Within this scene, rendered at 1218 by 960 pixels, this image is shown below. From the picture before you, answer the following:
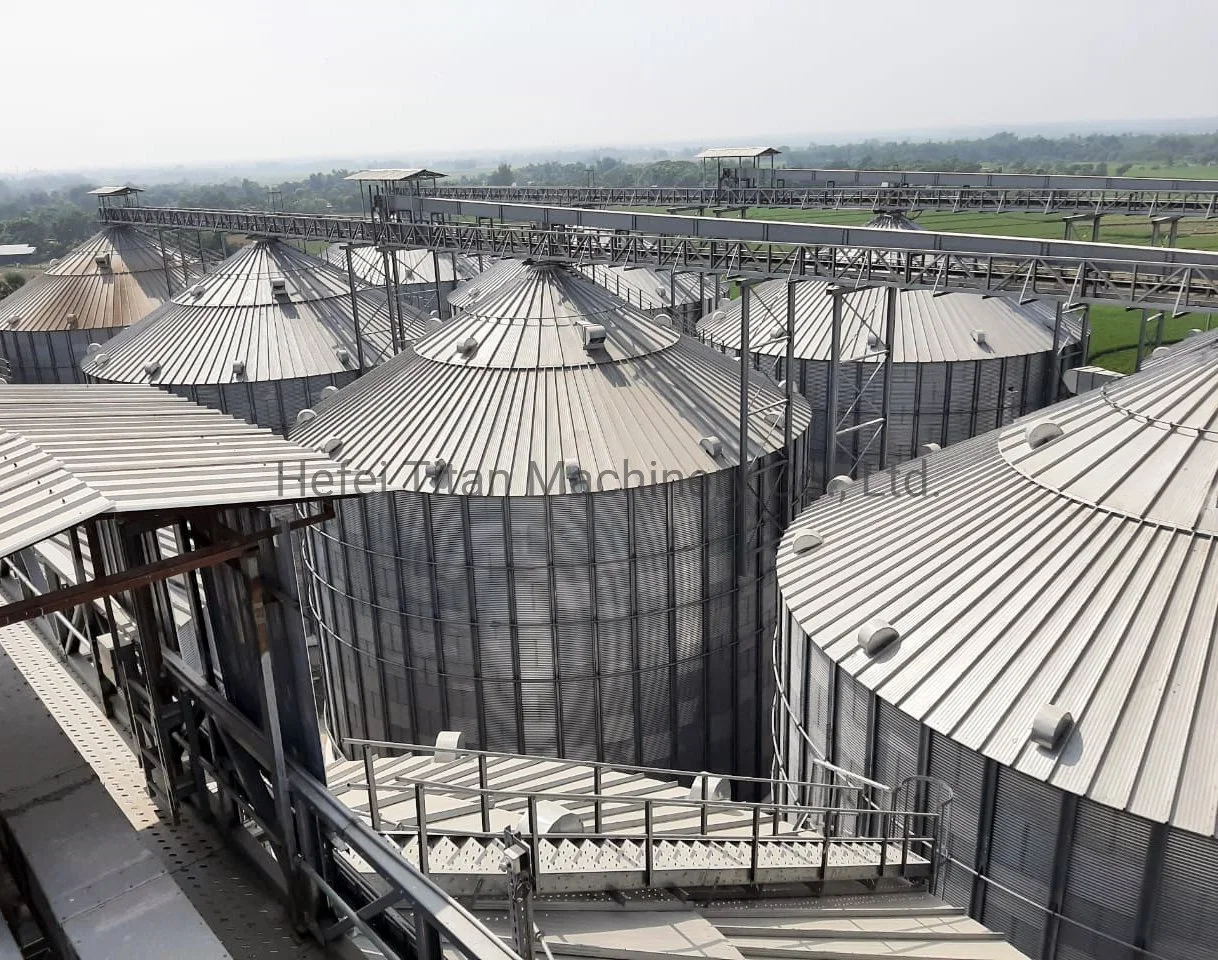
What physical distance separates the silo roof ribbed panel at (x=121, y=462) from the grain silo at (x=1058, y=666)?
9843 mm

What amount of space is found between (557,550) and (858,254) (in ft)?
42.8

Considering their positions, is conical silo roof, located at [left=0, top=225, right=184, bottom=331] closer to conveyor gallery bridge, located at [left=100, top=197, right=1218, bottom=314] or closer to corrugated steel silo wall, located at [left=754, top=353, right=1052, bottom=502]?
conveyor gallery bridge, located at [left=100, top=197, right=1218, bottom=314]

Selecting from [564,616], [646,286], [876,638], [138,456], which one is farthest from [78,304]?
[876,638]

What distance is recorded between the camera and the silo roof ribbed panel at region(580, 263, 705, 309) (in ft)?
164

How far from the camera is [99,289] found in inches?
2128

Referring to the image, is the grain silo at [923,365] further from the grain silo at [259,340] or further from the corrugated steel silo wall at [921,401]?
the grain silo at [259,340]

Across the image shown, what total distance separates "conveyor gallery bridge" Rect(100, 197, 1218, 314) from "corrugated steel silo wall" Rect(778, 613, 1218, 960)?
13.2 meters

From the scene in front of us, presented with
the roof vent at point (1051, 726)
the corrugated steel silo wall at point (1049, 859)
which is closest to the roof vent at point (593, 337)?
the corrugated steel silo wall at point (1049, 859)

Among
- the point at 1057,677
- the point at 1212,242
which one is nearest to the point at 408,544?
the point at 1057,677

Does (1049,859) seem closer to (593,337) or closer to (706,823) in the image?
(706,823)

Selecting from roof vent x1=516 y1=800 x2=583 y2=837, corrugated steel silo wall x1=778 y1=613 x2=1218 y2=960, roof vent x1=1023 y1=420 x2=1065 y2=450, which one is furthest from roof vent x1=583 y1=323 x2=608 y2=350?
roof vent x1=516 y1=800 x2=583 y2=837

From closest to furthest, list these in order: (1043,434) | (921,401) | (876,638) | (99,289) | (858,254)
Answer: (876,638)
(1043,434)
(858,254)
(921,401)
(99,289)

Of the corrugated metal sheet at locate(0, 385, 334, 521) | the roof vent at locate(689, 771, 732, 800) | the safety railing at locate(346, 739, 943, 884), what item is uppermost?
the corrugated metal sheet at locate(0, 385, 334, 521)

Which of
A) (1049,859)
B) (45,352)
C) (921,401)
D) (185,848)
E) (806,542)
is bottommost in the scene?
(1049,859)
